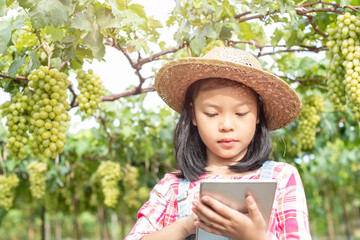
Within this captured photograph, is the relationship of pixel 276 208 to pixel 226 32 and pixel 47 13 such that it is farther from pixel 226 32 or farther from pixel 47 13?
pixel 226 32

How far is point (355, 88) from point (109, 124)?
325 cm

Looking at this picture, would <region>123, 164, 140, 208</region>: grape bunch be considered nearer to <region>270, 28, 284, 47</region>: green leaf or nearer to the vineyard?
the vineyard

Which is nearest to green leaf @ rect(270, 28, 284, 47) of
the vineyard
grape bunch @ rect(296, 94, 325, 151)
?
the vineyard

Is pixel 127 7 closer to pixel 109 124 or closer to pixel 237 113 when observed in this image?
pixel 237 113

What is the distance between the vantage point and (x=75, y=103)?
3244 millimetres

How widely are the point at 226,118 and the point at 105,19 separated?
2.42 ft

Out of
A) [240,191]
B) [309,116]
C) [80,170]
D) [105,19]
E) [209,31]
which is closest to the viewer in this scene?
[240,191]

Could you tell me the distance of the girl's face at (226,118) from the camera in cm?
175

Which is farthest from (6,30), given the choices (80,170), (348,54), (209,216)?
(80,170)

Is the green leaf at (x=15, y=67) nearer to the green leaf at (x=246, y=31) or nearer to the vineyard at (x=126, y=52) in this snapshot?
the vineyard at (x=126, y=52)

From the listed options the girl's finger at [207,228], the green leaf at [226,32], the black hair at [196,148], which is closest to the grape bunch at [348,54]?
the black hair at [196,148]

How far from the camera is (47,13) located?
1.66 meters

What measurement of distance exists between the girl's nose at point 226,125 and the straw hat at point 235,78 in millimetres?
188

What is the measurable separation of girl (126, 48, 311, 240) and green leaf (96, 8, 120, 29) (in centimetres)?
32
